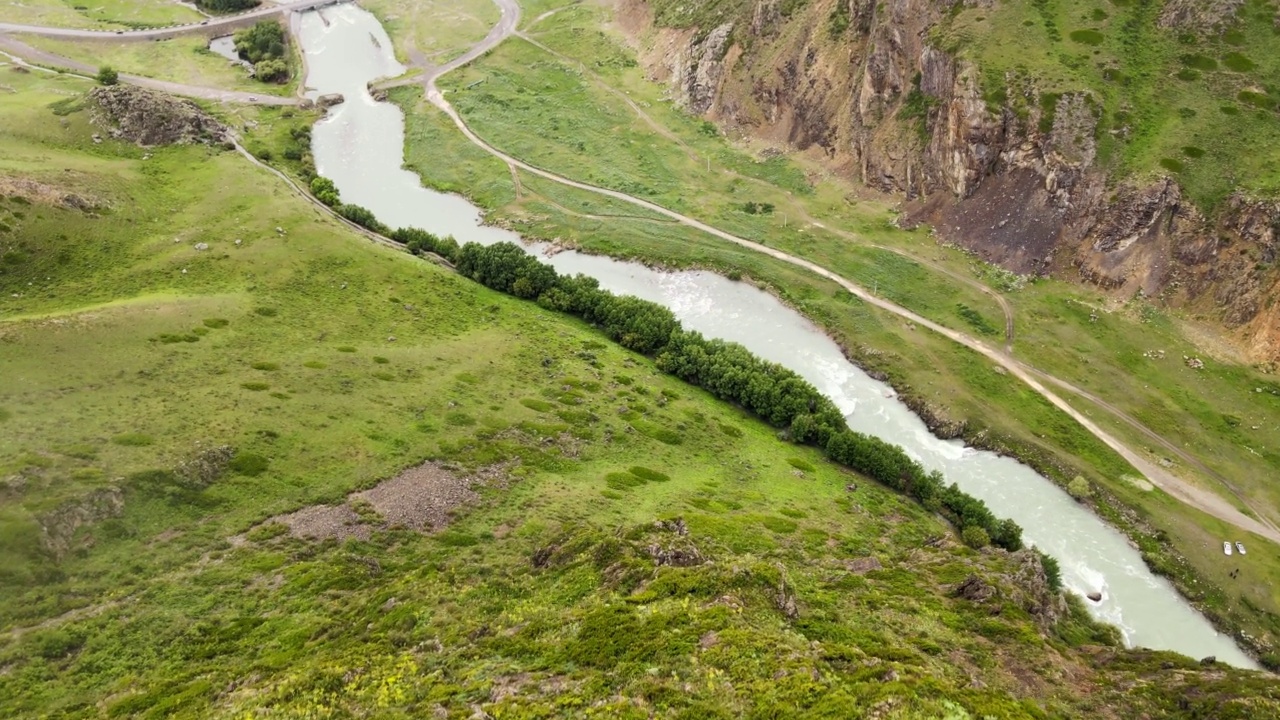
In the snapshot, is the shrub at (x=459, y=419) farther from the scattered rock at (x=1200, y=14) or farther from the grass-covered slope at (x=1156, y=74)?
the scattered rock at (x=1200, y=14)

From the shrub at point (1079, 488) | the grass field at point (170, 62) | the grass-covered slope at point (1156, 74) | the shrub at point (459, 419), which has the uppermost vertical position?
the grass-covered slope at point (1156, 74)

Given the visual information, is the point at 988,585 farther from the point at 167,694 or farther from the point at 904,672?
the point at 167,694

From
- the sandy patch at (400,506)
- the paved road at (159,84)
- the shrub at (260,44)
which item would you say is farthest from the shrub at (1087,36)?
the shrub at (260,44)

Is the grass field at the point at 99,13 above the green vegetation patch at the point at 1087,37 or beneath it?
beneath

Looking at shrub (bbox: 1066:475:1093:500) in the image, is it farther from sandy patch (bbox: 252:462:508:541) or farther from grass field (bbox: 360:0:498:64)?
grass field (bbox: 360:0:498:64)

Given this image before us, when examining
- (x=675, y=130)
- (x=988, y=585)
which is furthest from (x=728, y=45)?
(x=988, y=585)

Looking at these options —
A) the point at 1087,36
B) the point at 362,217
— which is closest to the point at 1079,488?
the point at 1087,36

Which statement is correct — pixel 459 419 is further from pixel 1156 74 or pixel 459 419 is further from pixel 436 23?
pixel 436 23
